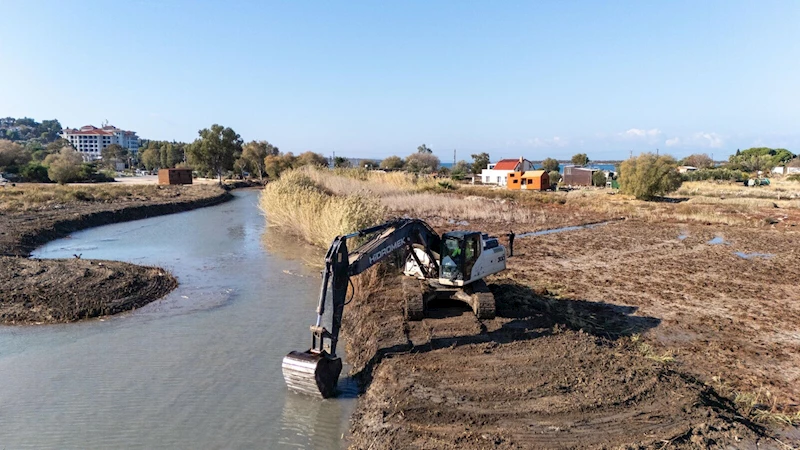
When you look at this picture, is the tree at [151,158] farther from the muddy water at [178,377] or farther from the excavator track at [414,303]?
the excavator track at [414,303]

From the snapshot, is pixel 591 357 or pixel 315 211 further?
pixel 315 211

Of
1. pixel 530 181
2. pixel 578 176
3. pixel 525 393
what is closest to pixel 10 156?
pixel 530 181

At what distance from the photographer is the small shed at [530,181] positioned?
50.0 metres

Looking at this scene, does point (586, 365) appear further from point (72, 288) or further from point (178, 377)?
point (72, 288)

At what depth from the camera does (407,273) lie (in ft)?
33.6

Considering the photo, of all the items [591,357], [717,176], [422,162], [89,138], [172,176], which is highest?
[89,138]

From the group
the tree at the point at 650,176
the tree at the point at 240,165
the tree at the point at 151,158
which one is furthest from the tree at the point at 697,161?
the tree at the point at 151,158

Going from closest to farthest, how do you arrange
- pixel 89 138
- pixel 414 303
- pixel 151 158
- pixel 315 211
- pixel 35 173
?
pixel 414 303 → pixel 315 211 → pixel 35 173 → pixel 151 158 → pixel 89 138

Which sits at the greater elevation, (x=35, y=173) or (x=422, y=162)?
(x=422, y=162)

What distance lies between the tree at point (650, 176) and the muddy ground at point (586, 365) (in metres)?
27.6

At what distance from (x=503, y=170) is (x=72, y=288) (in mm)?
50755

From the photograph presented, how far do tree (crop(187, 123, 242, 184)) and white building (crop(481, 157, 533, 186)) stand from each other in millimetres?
31184

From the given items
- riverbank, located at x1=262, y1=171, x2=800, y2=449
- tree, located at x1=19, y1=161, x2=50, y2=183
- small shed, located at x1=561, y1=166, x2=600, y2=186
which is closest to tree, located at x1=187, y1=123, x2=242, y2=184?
tree, located at x1=19, y1=161, x2=50, y2=183

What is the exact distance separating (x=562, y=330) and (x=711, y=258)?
40.0 ft
